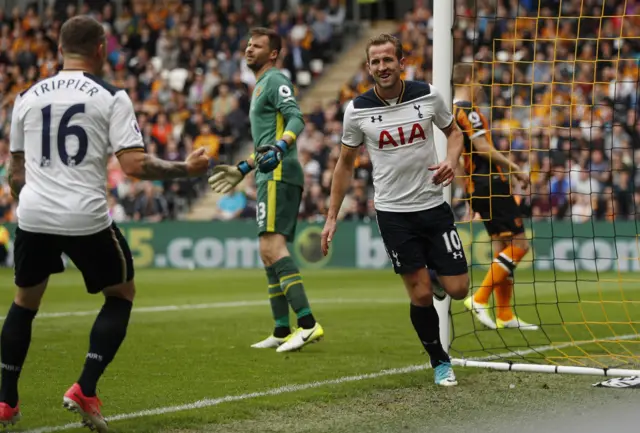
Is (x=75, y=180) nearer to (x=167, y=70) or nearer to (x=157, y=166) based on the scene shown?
(x=157, y=166)

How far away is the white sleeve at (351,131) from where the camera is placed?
7059 mm

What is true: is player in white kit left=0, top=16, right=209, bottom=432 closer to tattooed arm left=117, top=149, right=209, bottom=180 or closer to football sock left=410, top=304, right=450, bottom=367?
tattooed arm left=117, top=149, right=209, bottom=180

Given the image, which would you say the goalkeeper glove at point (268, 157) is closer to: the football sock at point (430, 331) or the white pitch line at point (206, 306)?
the football sock at point (430, 331)

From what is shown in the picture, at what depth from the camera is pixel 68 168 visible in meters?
5.30

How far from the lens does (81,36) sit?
538cm

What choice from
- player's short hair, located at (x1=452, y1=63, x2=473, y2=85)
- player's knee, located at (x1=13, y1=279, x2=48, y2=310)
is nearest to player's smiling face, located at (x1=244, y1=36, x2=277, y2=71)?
player's short hair, located at (x1=452, y1=63, x2=473, y2=85)

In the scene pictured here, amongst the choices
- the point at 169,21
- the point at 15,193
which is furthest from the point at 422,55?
the point at 15,193

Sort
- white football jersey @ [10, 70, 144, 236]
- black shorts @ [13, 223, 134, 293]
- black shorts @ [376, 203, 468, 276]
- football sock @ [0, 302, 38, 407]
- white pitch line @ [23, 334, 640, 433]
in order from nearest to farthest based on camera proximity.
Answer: white football jersey @ [10, 70, 144, 236] → black shorts @ [13, 223, 134, 293] → football sock @ [0, 302, 38, 407] → white pitch line @ [23, 334, 640, 433] → black shorts @ [376, 203, 468, 276]

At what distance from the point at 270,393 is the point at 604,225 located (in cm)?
1338

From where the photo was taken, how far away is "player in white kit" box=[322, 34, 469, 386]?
6930 millimetres

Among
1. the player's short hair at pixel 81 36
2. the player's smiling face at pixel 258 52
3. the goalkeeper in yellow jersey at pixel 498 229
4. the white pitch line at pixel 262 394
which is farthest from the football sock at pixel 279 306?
the player's short hair at pixel 81 36

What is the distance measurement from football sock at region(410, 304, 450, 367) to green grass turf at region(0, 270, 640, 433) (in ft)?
0.68

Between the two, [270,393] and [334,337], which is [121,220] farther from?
[270,393]

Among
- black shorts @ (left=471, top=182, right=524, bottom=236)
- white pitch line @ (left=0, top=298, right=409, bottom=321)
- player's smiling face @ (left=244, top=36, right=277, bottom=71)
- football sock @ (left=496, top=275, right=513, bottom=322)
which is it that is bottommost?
white pitch line @ (left=0, top=298, right=409, bottom=321)
